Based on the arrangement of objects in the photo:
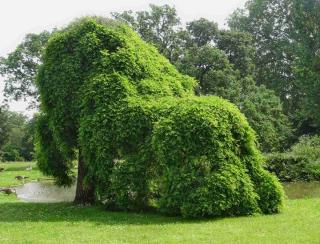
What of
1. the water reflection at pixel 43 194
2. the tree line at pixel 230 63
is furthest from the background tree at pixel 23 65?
the water reflection at pixel 43 194

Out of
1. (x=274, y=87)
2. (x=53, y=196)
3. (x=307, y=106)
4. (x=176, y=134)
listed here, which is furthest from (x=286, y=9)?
(x=176, y=134)

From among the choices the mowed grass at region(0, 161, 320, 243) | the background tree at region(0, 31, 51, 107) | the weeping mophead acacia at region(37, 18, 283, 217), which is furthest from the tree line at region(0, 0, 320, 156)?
the mowed grass at region(0, 161, 320, 243)

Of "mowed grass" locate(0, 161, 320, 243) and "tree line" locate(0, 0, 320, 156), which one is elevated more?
"tree line" locate(0, 0, 320, 156)

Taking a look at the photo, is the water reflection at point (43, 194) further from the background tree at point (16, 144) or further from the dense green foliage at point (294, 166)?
the background tree at point (16, 144)

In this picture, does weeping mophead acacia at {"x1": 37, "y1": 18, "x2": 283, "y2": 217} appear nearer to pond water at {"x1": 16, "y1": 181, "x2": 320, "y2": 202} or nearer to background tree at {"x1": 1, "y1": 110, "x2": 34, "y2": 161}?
pond water at {"x1": 16, "y1": 181, "x2": 320, "y2": 202}

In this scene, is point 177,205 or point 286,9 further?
point 286,9

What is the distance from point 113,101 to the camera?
691 inches

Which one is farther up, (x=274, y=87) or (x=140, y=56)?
(x=274, y=87)

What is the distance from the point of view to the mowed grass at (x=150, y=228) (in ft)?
36.6

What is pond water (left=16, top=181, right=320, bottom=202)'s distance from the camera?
79.2 feet

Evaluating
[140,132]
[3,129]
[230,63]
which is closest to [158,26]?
[230,63]

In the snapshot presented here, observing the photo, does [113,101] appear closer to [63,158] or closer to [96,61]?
[96,61]

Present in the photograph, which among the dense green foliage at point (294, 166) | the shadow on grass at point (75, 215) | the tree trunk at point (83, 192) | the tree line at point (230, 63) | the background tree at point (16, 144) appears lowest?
the shadow on grass at point (75, 215)

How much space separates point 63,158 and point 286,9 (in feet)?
162
